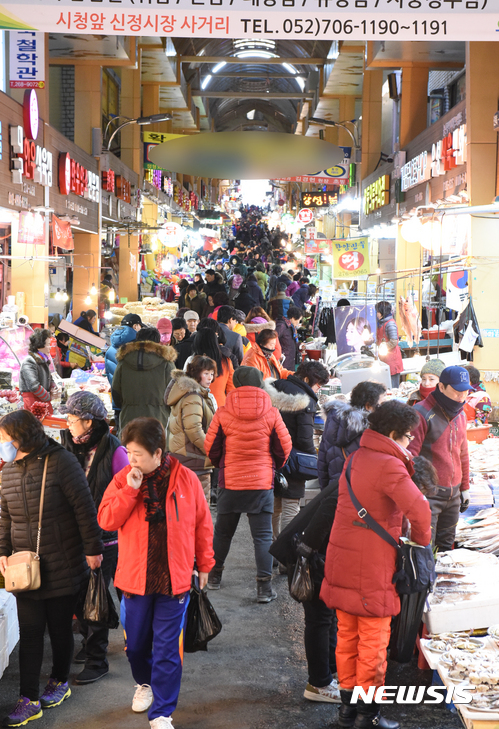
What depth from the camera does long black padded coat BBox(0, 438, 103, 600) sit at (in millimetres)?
3641

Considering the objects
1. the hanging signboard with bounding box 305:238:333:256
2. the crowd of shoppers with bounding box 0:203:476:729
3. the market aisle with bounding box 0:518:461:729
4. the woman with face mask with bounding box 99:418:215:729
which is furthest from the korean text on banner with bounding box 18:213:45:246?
the hanging signboard with bounding box 305:238:333:256

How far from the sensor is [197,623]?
3590mm

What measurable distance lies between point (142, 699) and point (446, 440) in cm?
243

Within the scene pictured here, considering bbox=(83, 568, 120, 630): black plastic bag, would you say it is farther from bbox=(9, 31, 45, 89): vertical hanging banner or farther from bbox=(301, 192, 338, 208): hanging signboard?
bbox=(301, 192, 338, 208): hanging signboard

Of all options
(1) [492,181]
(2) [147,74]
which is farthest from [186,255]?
(1) [492,181]

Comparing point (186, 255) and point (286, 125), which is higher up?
point (286, 125)

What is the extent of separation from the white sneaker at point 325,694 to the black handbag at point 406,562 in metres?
0.89

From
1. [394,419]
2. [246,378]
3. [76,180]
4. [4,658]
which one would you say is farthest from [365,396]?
[76,180]

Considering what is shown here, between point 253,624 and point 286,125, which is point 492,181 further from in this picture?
point 286,125

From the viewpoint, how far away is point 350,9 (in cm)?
458

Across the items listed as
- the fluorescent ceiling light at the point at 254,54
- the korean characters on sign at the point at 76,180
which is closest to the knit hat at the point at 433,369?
the korean characters on sign at the point at 76,180

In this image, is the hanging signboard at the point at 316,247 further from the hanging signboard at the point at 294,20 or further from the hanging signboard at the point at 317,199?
the hanging signboard at the point at 294,20

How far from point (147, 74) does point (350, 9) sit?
18.2m

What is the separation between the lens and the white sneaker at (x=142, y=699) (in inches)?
147
